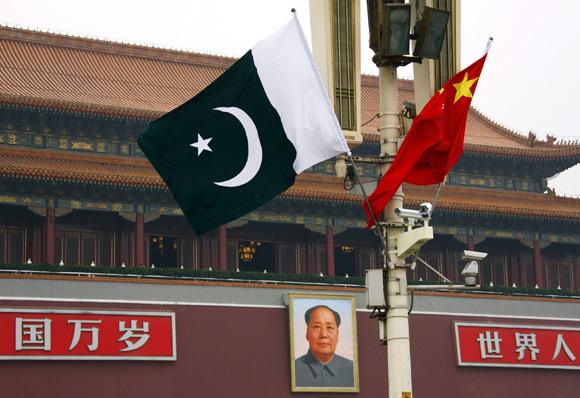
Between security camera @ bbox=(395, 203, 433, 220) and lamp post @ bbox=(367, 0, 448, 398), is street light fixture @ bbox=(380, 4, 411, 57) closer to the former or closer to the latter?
lamp post @ bbox=(367, 0, 448, 398)

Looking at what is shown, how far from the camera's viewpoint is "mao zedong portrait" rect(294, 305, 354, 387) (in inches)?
1132

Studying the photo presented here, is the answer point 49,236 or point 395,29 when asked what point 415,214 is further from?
point 49,236

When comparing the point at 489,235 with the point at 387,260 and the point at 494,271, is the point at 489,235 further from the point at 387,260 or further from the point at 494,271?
the point at 387,260

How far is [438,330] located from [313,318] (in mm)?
3449

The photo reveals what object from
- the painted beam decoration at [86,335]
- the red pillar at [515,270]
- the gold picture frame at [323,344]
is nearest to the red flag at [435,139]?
the painted beam decoration at [86,335]

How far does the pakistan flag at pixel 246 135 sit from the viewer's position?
11766 mm

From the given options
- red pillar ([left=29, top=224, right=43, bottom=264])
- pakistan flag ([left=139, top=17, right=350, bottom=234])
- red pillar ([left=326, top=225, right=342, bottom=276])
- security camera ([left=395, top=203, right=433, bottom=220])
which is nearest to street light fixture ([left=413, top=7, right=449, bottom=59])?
pakistan flag ([left=139, top=17, right=350, bottom=234])

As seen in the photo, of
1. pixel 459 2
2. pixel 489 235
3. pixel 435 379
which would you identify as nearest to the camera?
pixel 459 2

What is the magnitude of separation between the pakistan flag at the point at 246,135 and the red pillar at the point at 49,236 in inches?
710

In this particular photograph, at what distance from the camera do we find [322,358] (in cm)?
2894

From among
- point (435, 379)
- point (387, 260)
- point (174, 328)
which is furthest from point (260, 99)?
point (435, 379)

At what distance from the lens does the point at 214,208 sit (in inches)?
478

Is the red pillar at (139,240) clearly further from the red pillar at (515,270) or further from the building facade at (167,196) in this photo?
the red pillar at (515,270)

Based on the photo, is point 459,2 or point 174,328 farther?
point 174,328
